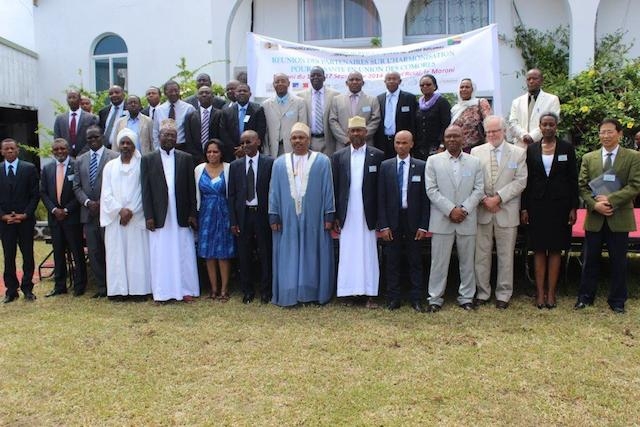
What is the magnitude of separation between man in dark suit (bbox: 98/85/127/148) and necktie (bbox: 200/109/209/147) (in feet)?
4.22

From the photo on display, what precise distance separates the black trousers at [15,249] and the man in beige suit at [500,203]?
5.62 meters

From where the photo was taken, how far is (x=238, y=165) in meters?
7.26

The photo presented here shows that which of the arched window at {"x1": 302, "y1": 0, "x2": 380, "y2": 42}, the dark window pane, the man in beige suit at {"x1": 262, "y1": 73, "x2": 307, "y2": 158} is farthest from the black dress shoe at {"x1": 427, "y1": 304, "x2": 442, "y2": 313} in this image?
the dark window pane

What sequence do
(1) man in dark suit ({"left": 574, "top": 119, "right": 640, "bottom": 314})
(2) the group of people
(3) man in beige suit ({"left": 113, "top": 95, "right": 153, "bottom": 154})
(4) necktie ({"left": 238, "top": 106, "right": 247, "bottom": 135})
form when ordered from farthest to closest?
(3) man in beige suit ({"left": 113, "top": 95, "right": 153, "bottom": 154}), (4) necktie ({"left": 238, "top": 106, "right": 247, "bottom": 135}), (2) the group of people, (1) man in dark suit ({"left": 574, "top": 119, "right": 640, "bottom": 314})

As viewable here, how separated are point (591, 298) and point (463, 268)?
148 cm

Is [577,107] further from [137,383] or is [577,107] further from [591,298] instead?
[137,383]

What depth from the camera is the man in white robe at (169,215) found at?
24.2 ft

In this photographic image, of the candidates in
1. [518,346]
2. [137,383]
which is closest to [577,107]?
[518,346]

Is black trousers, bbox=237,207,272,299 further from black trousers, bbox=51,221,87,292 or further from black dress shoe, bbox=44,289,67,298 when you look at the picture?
black dress shoe, bbox=44,289,67,298

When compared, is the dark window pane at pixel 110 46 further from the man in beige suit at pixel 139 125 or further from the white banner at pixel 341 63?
the man in beige suit at pixel 139 125

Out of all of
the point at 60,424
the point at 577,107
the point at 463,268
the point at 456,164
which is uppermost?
the point at 577,107

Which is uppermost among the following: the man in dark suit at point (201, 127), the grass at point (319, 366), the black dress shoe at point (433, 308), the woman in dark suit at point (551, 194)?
the man in dark suit at point (201, 127)

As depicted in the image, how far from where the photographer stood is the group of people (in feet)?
21.7

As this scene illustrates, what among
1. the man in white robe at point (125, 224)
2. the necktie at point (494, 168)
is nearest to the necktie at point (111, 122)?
the man in white robe at point (125, 224)
